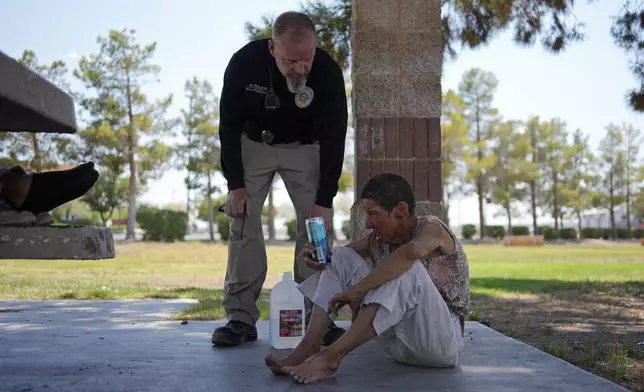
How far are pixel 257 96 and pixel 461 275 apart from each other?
1.34 m

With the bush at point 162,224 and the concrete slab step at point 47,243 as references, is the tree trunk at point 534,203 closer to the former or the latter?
the bush at point 162,224

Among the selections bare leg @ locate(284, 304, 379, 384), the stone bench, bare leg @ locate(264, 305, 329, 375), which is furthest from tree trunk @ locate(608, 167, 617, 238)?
the stone bench

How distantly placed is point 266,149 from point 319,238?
894 millimetres

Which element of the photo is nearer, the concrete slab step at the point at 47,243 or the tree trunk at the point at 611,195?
the concrete slab step at the point at 47,243

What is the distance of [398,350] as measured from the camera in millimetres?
2850

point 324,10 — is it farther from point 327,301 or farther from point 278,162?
A: point 327,301

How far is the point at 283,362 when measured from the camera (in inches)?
103

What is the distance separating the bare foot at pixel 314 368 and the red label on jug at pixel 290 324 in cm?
82

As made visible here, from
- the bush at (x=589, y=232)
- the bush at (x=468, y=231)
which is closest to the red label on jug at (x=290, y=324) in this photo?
the bush at (x=468, y=231)

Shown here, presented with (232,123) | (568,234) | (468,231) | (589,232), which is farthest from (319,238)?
(589,232)

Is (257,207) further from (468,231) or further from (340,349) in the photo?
(468,231)

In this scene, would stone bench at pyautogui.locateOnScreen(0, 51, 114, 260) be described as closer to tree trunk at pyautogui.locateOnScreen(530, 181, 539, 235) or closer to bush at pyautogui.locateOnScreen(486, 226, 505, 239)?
bush at pyautogui.locateOnScreen(486, 226, 505, 239)

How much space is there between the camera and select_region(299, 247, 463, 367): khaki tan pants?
2.57 metres

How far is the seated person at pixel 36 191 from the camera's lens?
2.09 metres
